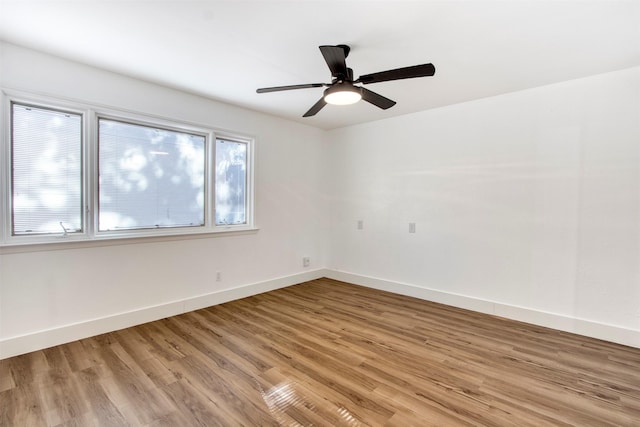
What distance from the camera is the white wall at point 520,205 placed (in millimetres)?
2859

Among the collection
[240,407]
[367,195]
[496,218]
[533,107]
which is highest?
[533,107]

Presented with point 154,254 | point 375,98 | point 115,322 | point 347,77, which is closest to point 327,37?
point 347,77

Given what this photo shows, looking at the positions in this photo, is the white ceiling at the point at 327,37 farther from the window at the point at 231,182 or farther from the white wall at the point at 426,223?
the window at the point at 231,182

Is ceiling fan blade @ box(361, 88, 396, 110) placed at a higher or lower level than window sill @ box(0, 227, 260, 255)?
higher

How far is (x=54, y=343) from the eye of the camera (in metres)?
2.65

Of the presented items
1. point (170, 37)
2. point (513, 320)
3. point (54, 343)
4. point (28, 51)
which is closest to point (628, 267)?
point (513, 320)

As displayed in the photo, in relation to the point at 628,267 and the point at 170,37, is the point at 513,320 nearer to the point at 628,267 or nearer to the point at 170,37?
the point at 628,267

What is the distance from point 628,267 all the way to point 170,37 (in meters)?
4.59

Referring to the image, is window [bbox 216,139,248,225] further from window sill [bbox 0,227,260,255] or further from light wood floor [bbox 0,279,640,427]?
light wood floor [bbox 0,279,640,427]

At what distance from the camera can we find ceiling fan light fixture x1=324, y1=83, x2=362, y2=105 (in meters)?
2.22

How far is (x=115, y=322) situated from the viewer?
299 centimetres

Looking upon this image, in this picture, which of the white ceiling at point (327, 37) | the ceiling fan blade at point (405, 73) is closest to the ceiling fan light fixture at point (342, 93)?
the ceiling fan blade at point (405, 73)

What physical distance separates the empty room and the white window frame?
2 centimetres

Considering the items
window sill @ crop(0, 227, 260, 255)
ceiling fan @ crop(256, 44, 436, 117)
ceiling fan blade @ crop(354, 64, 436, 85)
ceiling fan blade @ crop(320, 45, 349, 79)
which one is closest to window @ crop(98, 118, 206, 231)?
window sill @ crop(0, 227, 260, 255)
